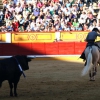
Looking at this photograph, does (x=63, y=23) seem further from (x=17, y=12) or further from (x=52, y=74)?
(x=52, y=74)

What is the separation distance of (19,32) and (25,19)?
2.29 feet

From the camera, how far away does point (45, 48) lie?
57.1 ft

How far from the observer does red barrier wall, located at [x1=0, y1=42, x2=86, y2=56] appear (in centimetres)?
1730

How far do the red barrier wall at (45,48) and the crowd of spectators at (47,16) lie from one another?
1.51 m

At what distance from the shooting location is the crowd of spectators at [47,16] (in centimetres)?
1866

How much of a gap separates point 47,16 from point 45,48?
2.03 meters

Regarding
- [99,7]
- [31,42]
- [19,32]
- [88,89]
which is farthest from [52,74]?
[99,7]

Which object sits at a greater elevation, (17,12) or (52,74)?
(17,12)

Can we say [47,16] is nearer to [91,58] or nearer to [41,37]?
[41,37]

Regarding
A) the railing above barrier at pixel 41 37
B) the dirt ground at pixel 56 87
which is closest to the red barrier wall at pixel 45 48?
the railing above barrier at pixel 41 37

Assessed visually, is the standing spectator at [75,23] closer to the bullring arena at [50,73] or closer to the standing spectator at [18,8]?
the bullring arena at [50,73]

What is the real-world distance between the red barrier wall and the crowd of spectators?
151 centimetres

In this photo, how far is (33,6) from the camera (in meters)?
19.3

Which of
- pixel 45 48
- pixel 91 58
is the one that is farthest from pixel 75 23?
pixel 91 58
